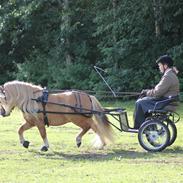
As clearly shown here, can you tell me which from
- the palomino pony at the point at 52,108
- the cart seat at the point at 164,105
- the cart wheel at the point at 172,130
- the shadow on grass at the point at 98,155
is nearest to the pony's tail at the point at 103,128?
the palomino pony at the point at 52,108

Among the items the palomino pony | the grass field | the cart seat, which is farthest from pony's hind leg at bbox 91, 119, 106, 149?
the cart seat

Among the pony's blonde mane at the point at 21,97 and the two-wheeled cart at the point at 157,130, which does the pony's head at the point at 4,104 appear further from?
the two-wheeled cart at the point at 157,130

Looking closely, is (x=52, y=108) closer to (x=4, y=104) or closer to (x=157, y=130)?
(x=4, y=104)

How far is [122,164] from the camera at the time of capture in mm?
9469

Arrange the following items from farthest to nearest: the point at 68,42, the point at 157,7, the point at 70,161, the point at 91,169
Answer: the point at 68,42 < the point at 157,7 < the point at 70,161 < the point at 91,169

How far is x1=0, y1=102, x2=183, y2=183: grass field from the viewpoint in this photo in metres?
8.27

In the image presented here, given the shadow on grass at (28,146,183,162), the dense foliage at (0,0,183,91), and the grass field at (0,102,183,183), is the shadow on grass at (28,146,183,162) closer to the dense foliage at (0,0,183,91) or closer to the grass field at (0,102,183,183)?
the grass field at (0,102,183,183)

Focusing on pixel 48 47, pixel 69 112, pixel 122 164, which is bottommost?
pixel 122 164

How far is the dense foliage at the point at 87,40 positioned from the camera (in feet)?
86.3

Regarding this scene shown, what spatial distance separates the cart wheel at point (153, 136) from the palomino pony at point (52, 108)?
0.71 meters

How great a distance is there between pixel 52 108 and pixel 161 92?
7.09 feet

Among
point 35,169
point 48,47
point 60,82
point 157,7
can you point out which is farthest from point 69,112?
point 48,47

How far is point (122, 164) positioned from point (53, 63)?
69.2 feet

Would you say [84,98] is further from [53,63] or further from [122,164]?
[53,63]
